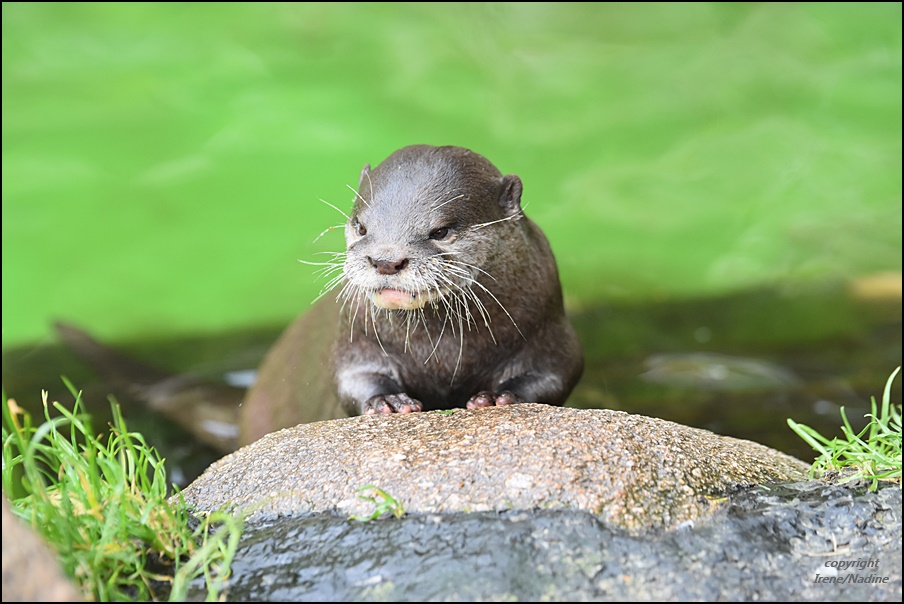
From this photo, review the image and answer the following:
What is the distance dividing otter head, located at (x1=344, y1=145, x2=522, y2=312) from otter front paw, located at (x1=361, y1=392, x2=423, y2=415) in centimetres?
29

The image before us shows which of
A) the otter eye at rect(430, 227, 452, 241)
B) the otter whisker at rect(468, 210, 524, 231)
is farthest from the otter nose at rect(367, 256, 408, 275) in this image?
the otter whisker at rect(468, 210, 524, 231)

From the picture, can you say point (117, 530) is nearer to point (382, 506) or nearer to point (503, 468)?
point (382, 506)

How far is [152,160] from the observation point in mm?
6449

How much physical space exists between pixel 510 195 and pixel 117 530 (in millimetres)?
1743

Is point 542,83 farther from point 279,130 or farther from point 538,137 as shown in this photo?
point 279,130

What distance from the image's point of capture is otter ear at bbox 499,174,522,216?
10.7ft

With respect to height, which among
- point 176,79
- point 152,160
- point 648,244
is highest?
point 176,79

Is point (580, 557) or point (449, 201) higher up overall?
point (449, 201)

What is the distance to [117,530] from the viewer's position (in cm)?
196

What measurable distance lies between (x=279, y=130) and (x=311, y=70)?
0.48 metres

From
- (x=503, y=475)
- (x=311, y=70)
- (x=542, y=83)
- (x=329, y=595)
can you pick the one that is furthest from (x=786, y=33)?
(x=329, y=595)

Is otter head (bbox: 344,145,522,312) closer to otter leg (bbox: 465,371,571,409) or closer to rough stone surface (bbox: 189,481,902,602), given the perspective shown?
otter leg (bbox: 465,371,571,409)

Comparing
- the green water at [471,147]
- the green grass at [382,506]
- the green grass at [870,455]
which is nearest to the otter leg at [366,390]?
the green grass at [382,506]

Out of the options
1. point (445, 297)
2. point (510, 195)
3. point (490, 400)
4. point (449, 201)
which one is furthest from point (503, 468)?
point (510, 195)
